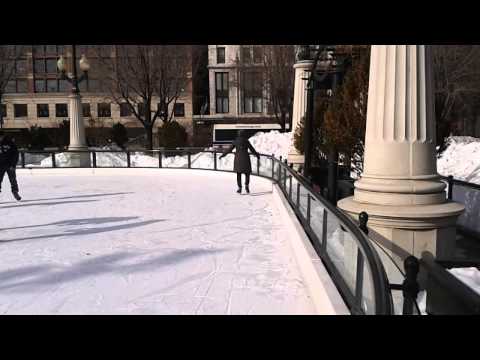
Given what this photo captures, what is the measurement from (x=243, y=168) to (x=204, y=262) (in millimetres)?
5739

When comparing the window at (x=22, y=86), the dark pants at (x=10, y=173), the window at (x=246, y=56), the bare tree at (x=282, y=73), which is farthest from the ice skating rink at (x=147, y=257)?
the window at (x=22, y=86)

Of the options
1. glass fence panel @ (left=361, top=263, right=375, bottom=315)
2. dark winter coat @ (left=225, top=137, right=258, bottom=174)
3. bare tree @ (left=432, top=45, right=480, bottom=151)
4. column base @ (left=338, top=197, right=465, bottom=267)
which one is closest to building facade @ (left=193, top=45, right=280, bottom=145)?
bare tree @ (left=432, top=45, right=480, bottom=151)

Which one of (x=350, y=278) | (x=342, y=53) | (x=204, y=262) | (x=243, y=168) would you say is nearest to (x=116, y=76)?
(x=243, y=168)

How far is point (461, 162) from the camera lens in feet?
55.8

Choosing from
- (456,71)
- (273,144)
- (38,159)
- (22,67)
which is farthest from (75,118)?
(22,67)

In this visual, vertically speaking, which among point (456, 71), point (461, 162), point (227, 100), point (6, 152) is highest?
point (227, 100)

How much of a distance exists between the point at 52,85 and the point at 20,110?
563 centimetres

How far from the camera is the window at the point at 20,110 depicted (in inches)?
2276

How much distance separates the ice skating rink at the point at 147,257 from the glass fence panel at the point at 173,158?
24.8 feet

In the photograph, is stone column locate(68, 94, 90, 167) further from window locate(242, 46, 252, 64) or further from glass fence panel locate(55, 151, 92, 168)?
window locate(242, 46, 252, 64)

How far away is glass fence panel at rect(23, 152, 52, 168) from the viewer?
18.7 meters

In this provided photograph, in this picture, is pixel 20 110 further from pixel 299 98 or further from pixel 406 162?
pixel 406 162

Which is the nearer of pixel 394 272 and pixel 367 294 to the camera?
pixel 367 294
